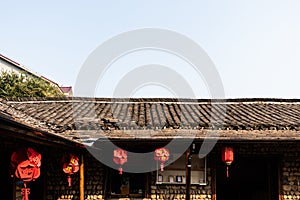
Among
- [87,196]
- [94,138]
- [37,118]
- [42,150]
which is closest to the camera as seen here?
[94,138]

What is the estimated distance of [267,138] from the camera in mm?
7762

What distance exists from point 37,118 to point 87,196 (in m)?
2.71

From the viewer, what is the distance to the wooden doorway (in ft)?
38.9

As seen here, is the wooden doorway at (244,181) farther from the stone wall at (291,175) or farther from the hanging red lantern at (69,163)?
the hanging red lantern at (69,163)

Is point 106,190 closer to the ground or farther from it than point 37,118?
closer to the ground

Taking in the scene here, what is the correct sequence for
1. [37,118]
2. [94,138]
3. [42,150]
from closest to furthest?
[94,138] → [42,150] → [37,118]

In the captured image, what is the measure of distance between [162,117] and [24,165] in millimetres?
5531

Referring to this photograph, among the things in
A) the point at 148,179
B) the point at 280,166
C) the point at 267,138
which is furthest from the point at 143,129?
the point at 280,166

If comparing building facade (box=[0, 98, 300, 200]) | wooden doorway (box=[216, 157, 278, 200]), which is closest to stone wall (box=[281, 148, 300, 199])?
building facade (box=[0, 98, 300, 200])

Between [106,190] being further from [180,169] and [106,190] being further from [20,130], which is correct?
[20,130]

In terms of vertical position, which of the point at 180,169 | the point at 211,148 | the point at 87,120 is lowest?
the point at 180,169

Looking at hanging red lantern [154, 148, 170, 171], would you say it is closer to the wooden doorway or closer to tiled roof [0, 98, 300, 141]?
tiled roof [0, 98, 300, 141]

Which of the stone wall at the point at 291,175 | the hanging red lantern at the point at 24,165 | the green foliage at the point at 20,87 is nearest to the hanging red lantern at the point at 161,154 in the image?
the hanging red lantern at the point at 24,165

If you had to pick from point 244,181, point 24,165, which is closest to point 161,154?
point 24,165
